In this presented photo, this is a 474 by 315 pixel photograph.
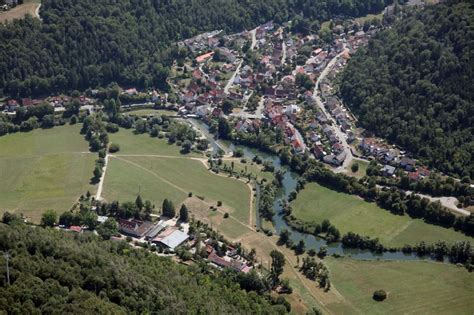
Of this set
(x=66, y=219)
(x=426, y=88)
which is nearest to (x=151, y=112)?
(x=66, y=219)

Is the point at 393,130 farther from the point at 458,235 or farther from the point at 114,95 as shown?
the point at 114,95

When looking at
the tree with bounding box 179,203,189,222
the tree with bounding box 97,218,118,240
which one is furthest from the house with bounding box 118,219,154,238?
the tree with bounding box 179,203,189,222

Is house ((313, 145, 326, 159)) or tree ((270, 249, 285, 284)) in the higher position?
house ((313, 145, 326, 159))

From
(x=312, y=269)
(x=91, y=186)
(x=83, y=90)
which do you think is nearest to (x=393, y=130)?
(x=312, y=269)

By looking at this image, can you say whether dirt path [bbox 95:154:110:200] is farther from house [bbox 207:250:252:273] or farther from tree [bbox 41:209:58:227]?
house [bbox 207:250:252:273]

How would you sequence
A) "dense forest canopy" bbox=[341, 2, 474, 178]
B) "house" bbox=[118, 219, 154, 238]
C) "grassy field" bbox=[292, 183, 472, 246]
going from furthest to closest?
"dense forest canopy" bbox=[341, 2, 474, 178]
"grassy field" bbox=[292, 183, 472, 246]
"house" bbox=[118, 219, 154, 238]

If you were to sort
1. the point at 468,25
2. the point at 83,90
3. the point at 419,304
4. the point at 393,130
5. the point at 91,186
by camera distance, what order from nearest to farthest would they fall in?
1. the point at 419,304
2. the point at 91,186
3. the point at 393,130
4. the point at 468,25
5. the point at 83,90
